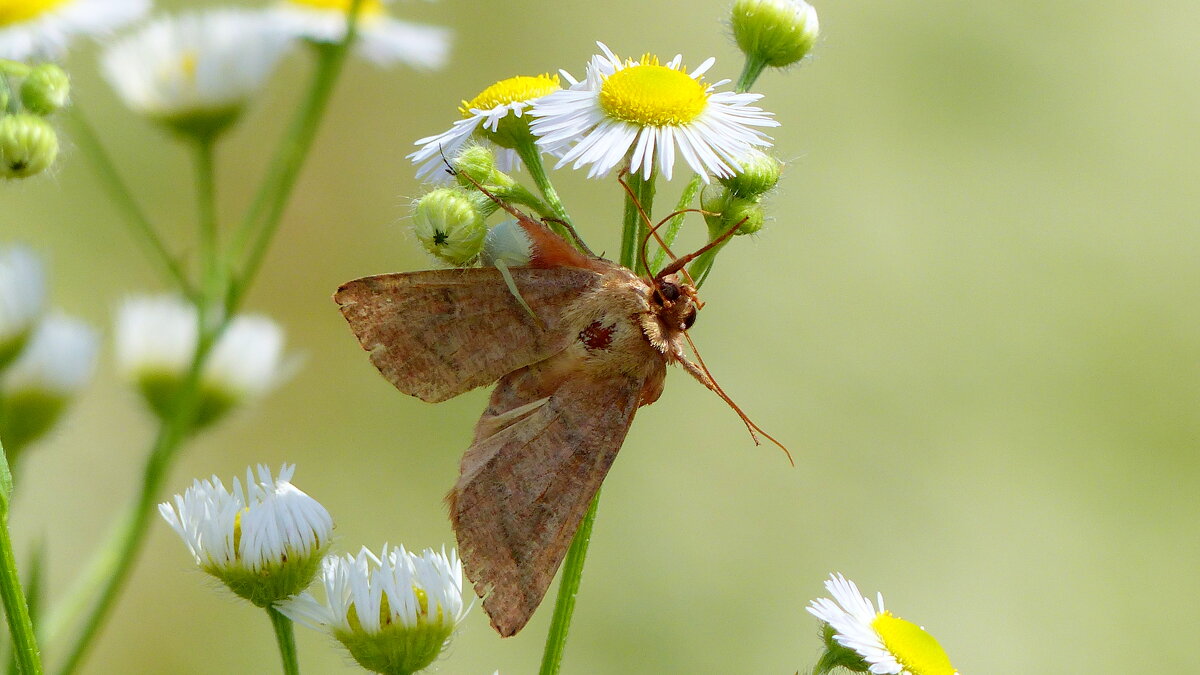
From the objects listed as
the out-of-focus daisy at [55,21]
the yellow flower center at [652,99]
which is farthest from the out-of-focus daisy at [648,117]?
the out-of-focus daisy at [55,21]

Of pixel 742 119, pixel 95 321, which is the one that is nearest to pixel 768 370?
pixel 95 321

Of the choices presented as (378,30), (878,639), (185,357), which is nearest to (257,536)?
(878,639)

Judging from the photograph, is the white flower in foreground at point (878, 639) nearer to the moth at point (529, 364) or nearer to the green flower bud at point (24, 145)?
the moth at point (529, 364)

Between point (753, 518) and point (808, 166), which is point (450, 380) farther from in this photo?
point (808, 166)

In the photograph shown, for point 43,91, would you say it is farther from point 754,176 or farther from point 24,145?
point 754,176

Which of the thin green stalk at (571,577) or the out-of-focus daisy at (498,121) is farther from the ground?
the out-of-focus daisy at (498,121)

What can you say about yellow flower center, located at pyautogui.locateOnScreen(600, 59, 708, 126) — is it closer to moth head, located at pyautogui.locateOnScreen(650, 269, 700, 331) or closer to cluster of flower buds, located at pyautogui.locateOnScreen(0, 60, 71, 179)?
moth head, located at pyautogui.locateOnScreen(650, 269, 700, 331)

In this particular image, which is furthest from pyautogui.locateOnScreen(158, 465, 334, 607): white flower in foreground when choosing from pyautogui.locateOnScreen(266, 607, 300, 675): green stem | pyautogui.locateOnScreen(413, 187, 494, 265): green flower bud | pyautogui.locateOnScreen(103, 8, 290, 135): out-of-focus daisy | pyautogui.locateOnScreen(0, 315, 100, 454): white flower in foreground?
pyautogui.locateOnScreen(103, 8, 290, 135): out-of-focus daisy
